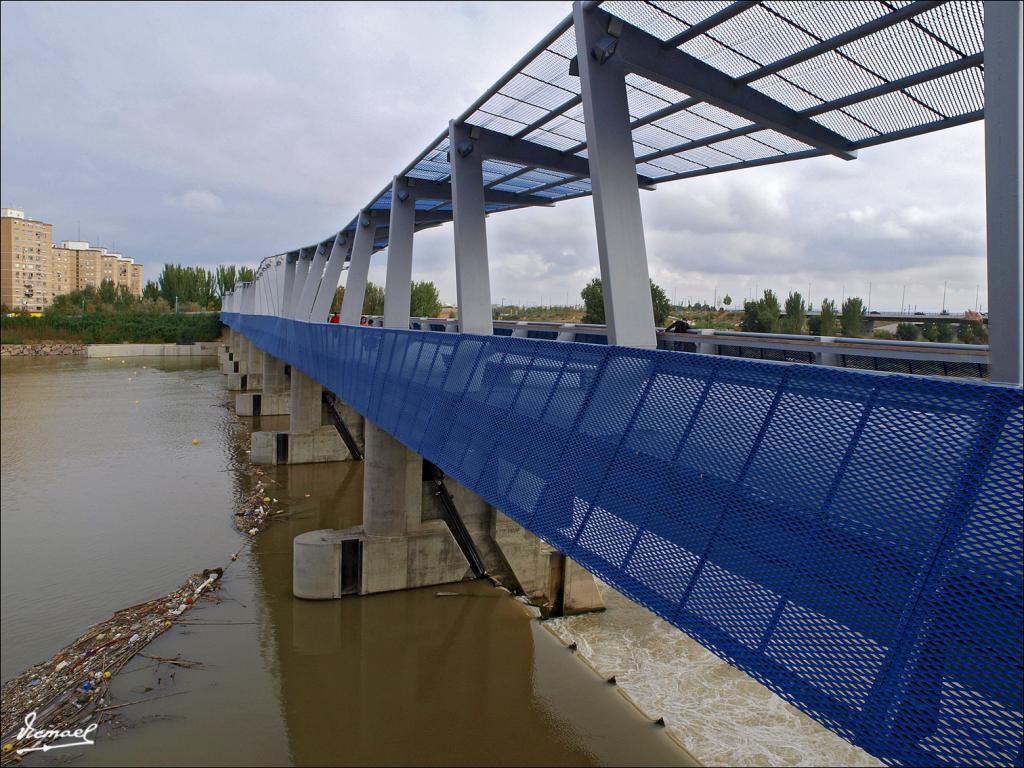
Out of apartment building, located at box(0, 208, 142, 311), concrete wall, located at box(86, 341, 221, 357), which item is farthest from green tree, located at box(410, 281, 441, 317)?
apartment building, located at box(0, 208, 142, 311)

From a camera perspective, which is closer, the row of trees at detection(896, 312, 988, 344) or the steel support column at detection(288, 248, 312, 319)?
the row of trees at detection(896, 312, 988, 344)

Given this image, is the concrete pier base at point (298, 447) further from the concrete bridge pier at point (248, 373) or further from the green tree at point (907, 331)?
the concrete bridge pier at point (248, 373)

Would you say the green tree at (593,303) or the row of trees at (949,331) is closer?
the row of trees at (949,331)

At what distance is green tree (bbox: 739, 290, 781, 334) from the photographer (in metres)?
30.9

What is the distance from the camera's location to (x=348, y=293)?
65.1ft

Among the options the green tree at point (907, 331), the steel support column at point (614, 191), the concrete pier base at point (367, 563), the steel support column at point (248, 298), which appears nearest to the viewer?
the steel support column at point (614, 191)

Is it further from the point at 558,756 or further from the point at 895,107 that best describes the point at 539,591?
the point at 895,107

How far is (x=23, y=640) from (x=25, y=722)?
3.57 metres

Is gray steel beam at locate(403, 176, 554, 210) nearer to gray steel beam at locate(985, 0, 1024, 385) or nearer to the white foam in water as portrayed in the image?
the white foam in water

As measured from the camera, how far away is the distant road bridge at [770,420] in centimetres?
291

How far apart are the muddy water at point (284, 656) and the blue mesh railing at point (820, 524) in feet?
18.6

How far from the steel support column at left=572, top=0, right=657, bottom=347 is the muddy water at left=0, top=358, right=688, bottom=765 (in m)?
6.16

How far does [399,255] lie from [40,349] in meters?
83.9

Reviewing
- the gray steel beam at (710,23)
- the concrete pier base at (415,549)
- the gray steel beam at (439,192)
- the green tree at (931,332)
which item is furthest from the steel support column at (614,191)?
the green tree at (931,332)
